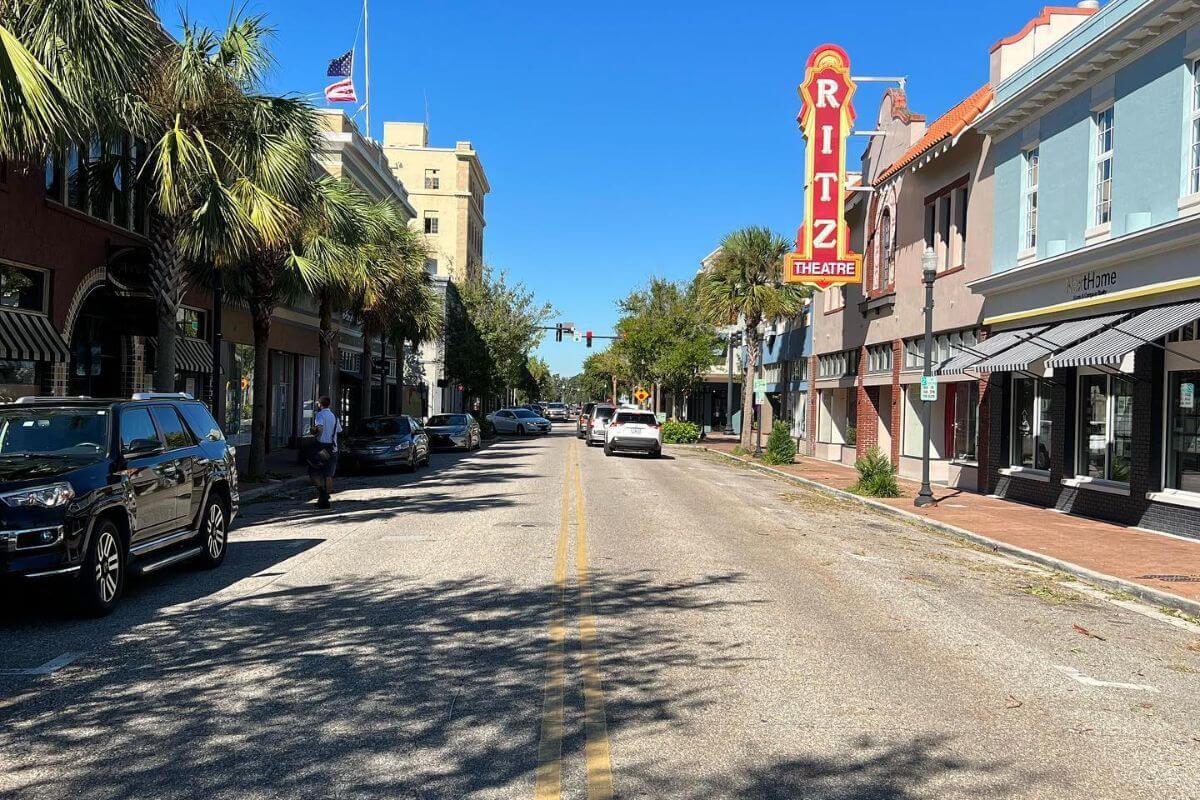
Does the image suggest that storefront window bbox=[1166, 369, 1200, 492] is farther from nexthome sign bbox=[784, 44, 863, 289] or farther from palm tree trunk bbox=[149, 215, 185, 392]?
palm tree trunk bbox=[149, 215, 185, 392]

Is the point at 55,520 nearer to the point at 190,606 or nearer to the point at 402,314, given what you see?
the point at 190,606

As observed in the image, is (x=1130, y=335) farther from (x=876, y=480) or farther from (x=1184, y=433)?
(x=876, y=480)

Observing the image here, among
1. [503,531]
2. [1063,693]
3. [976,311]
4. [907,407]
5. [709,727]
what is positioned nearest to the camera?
[709,727]

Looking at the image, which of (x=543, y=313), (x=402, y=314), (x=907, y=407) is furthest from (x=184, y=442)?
(x=543, y=313)

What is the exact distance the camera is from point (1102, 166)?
1623cm

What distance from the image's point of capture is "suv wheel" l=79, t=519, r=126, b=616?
7.54m

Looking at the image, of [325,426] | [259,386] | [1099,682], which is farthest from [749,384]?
[1099,682]

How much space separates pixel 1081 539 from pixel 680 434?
3246 centimetres

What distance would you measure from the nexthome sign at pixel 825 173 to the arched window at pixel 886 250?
0.72 meters

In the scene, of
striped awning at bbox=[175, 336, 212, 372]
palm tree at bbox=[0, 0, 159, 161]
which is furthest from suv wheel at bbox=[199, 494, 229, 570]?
striped awning at bbox=[175, 336, 212, 372]

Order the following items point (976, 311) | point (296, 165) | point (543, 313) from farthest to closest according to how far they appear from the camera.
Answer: point (543, 313)
point (976, 311)
point (296, 165)

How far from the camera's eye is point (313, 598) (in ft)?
28.4

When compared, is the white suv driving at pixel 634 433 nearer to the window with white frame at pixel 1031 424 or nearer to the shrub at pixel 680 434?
the shrub at pixel 680 434

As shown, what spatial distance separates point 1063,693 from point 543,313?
4636 centimetres
